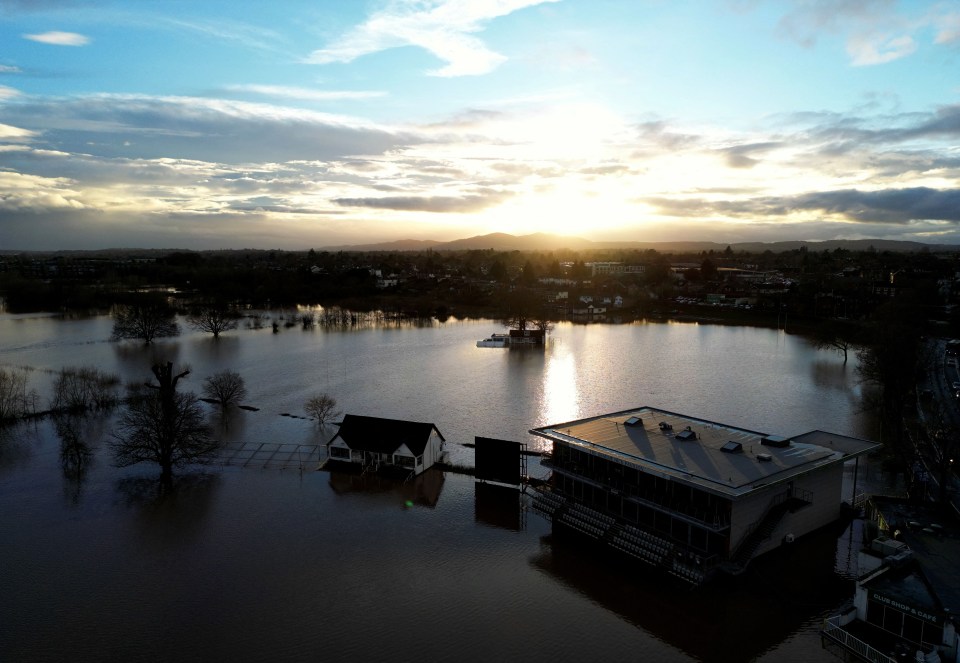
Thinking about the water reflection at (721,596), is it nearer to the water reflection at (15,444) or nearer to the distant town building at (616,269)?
the water reflection at (15,444)

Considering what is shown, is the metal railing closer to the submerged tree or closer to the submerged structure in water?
the submerged structure in water

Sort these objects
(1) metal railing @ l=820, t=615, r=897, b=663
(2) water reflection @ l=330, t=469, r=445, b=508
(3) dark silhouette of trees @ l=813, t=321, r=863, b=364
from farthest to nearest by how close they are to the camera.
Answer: (3) dark silhouette of trees @ l=813, t=321, r=863, b=364, (2) water reflection @ l=330, t=469, r=445, b=508, (1) metal railing @ l=820, t=615, r=897, b=663

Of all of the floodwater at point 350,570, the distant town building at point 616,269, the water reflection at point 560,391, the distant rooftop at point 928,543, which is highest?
the distant town building at point 616,269

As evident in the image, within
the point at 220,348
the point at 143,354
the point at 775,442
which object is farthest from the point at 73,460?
the point at 220,348

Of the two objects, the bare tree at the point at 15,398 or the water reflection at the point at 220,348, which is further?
the water reflection at the point at 220,348

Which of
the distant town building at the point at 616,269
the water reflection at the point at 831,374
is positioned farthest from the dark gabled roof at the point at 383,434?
the distant town building at the point at 616,269

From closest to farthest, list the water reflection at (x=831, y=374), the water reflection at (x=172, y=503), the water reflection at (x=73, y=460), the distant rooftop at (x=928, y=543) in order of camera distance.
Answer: the distant rooftop at (x=928, y=543), the water reflection at (x=172, y=503), the water reflection at (x=73, y=460), the water reflection at (x=831, y=374)

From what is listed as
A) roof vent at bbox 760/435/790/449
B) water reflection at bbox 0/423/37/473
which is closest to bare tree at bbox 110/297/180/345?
water reflection at bbox 0/423/37/473
